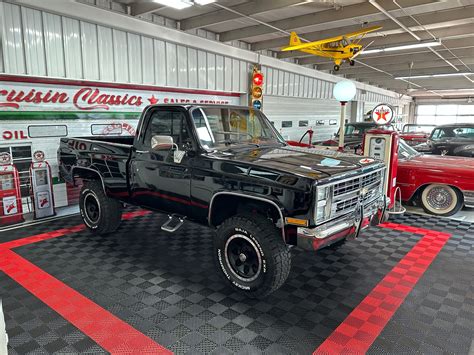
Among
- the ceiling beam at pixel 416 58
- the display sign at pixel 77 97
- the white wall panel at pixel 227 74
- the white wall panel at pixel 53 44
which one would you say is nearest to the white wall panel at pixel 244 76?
the white wall panel at pixel 227 74

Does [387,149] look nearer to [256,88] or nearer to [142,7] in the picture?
[142,7]

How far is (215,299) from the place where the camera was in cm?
344

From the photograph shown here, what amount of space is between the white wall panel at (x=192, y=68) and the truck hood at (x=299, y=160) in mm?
5432

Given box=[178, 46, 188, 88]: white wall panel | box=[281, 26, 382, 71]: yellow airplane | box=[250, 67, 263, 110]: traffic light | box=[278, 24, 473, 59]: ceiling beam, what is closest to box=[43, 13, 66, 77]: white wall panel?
box=[178, 46, 188, 88]: white wall panel

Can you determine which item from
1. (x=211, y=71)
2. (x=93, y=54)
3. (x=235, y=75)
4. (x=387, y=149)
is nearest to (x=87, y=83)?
(x=93, y=54)

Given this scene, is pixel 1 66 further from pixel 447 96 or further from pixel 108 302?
pixel 447 96

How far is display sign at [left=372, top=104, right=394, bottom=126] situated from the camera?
6.49 metres

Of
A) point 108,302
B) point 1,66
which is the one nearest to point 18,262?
point 108,302

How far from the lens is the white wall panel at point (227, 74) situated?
10078 millimetres

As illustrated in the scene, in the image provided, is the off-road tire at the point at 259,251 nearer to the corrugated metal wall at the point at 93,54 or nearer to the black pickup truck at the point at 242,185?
the black pickup truck at the point at 242,185

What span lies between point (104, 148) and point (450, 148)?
9626 mm

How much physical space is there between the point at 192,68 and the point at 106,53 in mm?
2441

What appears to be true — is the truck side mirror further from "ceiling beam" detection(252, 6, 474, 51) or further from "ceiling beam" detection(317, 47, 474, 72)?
"ceiling beam" detection(317, 47, 474, 72)

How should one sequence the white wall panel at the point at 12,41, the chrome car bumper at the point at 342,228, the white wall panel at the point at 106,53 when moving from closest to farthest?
the chrome car bumper at the point at 342,228 < the white wall panel at the point at 12,41 < the white wall panel at the point at 106,53
